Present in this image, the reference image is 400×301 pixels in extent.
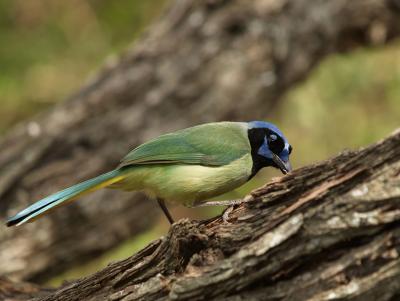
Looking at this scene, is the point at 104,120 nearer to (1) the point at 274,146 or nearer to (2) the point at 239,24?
(2) the point at 239,24

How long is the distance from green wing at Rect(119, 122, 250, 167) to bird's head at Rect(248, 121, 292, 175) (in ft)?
0.32

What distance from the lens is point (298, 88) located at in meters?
7.45

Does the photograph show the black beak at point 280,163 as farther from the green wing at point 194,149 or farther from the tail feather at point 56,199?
the tail feather at point 56,199

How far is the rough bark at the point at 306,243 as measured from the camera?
2.52 meters

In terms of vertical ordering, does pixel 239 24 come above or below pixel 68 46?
below

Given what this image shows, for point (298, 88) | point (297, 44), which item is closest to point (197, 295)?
point (297, 44)

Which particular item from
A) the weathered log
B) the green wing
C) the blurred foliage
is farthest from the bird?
the blurred foliage

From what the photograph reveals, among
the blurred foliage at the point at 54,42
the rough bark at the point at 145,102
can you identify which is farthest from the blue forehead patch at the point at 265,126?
the blurred foliage at the point at 54,42

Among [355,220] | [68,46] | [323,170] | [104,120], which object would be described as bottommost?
[355,220]

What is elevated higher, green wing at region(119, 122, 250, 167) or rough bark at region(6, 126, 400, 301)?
green wing at region(119, 122, 250, 167)

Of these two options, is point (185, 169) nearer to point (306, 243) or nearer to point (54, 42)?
point (306, 243)

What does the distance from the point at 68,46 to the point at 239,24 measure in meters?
2.17

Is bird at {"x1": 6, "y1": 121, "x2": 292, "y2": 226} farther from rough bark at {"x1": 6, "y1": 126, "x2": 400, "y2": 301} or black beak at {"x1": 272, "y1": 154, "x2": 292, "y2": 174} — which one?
rough bark at {"x1": 6, "y1": 126, "x2": 400, "y2": 301}

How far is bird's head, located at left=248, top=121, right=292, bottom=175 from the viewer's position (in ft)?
14.9
